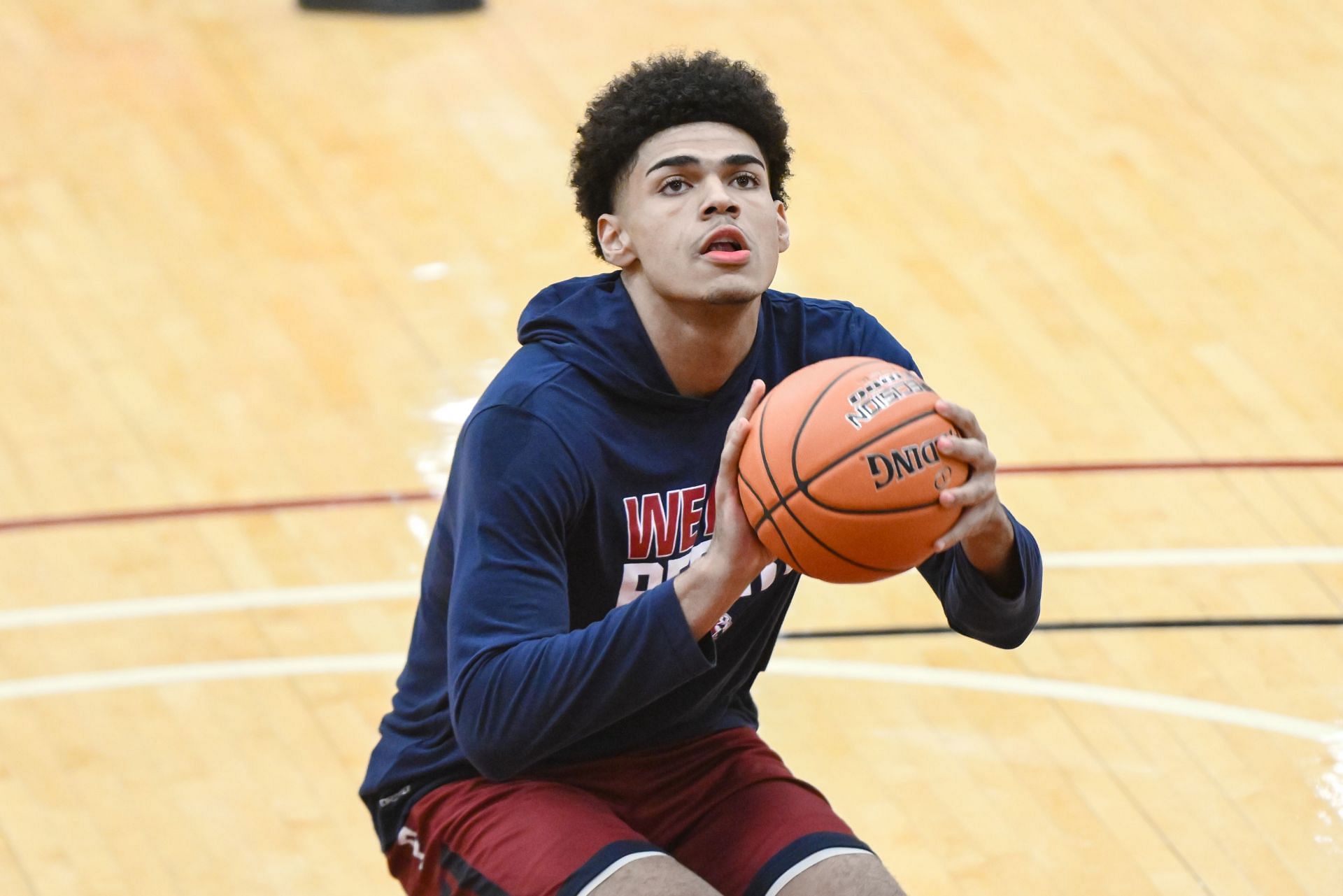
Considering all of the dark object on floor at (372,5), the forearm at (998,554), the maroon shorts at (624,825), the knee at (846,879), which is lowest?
the dark object on floor at (372,5)

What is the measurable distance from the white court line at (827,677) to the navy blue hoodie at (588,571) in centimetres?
186

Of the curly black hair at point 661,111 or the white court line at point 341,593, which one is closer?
the curly black hair at point 661,111

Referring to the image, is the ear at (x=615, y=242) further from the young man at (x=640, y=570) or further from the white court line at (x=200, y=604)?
the white court line at (x=200, y=604)

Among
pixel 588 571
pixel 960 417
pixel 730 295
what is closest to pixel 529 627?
pixel 588 571

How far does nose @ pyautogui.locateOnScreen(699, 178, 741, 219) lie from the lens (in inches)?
128

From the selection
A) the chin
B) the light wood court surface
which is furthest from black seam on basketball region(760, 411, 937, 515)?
the light wood court surface

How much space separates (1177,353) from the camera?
716 centimetres

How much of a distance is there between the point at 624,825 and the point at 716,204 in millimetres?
1147

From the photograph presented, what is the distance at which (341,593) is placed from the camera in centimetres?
595

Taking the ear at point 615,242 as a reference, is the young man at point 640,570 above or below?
below

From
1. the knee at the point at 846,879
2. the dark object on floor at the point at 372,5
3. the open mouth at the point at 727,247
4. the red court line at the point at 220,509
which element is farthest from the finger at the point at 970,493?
the dark object on floor at the point at 372,5

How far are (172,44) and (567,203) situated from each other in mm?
2385

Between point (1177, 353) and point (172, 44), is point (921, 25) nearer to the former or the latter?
point (1177, 353)

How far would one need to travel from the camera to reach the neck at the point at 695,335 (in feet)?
10.9
